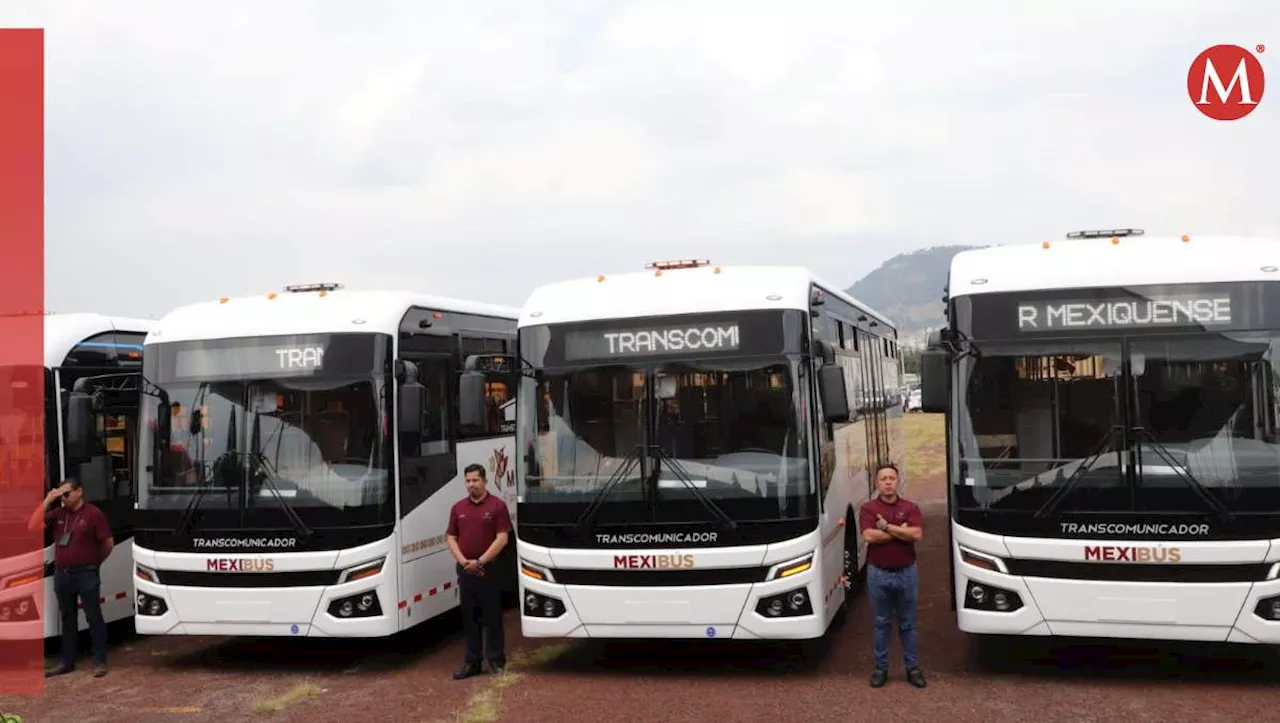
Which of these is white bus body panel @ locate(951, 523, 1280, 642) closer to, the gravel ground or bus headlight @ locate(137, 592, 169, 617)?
the gravel ground

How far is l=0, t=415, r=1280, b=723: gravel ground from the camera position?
30.6 feet

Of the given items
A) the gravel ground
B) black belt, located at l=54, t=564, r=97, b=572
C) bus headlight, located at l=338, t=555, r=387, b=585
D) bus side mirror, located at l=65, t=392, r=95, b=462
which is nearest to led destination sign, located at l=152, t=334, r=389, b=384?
bus side mirror, located at l=65, t=392, r=95, b=462

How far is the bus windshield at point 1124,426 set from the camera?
9086 millimetres

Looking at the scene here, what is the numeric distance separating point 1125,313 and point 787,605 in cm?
342

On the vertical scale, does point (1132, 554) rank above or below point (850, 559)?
above

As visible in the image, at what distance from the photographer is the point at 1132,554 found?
9141 mm

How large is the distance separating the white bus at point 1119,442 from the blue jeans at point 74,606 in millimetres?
7643

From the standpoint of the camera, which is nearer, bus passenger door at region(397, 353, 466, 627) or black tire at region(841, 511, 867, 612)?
bus passenger door at region(397, 353, 466, 627)

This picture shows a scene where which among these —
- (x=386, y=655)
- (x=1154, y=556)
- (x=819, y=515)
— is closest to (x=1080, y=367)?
(x=1154, y=556)

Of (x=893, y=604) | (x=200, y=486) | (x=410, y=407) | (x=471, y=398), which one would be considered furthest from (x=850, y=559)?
(x=200, y=486)

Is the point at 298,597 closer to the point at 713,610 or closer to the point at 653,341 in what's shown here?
the point at 713,610

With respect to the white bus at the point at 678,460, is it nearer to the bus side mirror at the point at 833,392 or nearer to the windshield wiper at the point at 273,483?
the bus side mirror at the point at 833,392

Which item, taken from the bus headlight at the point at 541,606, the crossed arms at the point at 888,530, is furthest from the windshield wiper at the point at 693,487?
the bus headlight at the point at 541,606

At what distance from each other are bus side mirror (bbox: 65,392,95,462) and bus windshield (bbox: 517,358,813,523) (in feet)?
13.3
